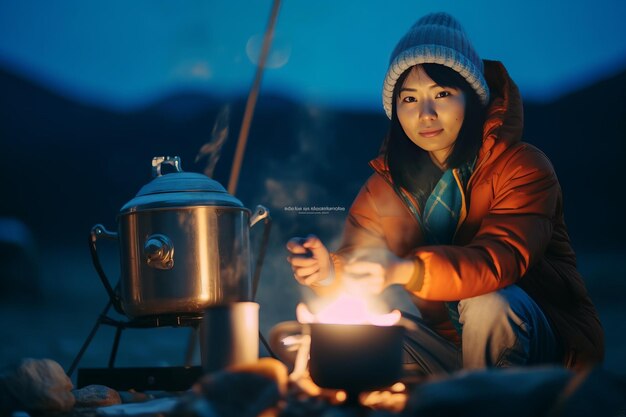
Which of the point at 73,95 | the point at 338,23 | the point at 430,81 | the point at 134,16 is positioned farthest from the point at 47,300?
the point at 430,81

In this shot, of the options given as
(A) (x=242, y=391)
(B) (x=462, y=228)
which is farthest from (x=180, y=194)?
(A) (x=242, y=391)

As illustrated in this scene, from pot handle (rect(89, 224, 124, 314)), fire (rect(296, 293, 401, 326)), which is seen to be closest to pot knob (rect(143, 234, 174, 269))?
pot handle (rect(89, 224, 124, 314))

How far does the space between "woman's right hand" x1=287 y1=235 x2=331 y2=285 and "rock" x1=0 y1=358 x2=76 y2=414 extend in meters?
0.73

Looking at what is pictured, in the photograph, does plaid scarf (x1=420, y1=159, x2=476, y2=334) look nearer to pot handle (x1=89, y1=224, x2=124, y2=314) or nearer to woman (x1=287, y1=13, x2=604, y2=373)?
woman (x1=287, y1=13, x2=604, y2=373)

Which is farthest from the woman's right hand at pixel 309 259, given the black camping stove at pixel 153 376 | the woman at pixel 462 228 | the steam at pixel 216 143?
the steam at pixel 216 143

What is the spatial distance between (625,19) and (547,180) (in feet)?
6.15

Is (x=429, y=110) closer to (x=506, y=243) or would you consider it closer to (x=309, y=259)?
(x=506, y=243)

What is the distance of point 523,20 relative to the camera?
3.42 metres

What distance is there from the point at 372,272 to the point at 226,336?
467 mm

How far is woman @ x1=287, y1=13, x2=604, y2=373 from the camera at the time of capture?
179cm

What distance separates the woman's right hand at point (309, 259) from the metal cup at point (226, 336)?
0.72ft

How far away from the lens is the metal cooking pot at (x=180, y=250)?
2195mm

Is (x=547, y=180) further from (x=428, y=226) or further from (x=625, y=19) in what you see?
(x=625, y=19)

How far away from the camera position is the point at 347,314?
1662 mm
